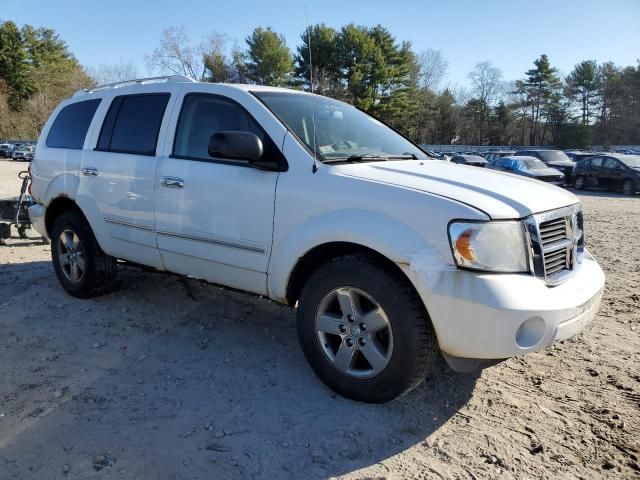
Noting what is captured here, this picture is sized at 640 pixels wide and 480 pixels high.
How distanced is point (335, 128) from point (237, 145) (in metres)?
0.89

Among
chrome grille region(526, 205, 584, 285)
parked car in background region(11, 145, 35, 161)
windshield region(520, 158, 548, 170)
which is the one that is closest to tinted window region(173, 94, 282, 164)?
chrome grille region(526, 205, 584, 285)

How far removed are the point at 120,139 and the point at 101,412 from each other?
8.09ft

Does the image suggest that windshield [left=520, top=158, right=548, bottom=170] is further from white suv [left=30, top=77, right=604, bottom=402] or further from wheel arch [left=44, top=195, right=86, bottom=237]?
wheel arch [left=44, top=195, right=86, bottom=237]

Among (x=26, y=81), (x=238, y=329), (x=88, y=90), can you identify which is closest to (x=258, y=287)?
(x=238, y=329)

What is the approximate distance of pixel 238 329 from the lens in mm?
4324

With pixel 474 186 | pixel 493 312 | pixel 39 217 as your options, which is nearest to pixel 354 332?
pixel 493 312

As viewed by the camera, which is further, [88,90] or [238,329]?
[88,90]

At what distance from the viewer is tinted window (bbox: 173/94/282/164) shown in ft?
12.2

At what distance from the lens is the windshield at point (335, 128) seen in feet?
11.5

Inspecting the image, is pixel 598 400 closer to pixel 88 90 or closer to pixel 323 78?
pixel 88 90

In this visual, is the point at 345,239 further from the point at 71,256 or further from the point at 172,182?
the point at 71,256

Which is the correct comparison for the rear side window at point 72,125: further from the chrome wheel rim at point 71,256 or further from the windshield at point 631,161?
the windshield at point 631,161

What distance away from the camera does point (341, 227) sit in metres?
2.97

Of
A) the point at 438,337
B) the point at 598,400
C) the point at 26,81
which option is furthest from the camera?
the point at 26,81
